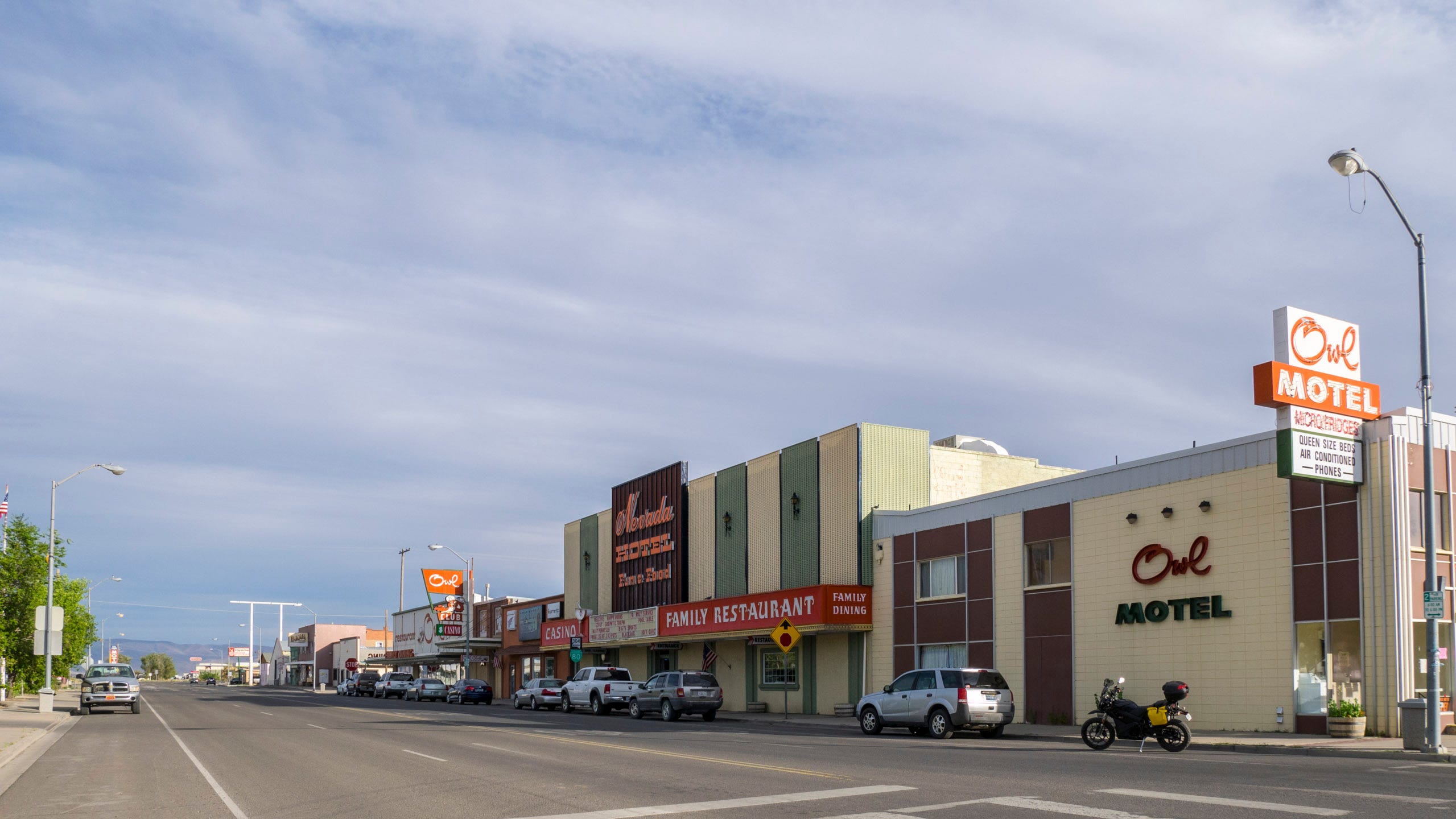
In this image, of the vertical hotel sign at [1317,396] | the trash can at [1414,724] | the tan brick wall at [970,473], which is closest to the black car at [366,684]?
the tan brick wall at [970,473]

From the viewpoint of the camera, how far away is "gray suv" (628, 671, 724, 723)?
1444 inches

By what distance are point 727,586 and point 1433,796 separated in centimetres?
3439

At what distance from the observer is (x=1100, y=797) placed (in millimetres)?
13094

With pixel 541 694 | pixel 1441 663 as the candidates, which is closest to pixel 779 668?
pixel 541 694

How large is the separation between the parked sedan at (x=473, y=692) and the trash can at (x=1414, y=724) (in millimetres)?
45757

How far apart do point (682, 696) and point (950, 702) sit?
1239cm

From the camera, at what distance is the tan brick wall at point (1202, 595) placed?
25.3m

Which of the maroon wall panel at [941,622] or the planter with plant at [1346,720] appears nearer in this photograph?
the planter with plant at [1346,720]

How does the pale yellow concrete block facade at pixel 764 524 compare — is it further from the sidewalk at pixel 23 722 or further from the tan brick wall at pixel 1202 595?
the sidewalk at pixel 23 722

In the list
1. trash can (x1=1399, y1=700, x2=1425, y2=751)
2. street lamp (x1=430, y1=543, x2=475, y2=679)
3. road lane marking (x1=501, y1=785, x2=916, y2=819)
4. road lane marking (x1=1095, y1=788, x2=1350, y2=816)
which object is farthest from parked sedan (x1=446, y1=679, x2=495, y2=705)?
road lane marking (x1=1095, y1=788, x2=1350, y2=816)

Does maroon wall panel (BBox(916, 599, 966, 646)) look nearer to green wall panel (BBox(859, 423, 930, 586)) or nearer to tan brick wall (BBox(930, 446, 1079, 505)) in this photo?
green wall panel (BBox(859, 423, 930, 586))

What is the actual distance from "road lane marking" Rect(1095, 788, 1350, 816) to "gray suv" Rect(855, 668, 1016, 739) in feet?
40.0

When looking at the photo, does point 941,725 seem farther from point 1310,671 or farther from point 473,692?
point 473,692

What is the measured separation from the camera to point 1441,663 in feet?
77.7
